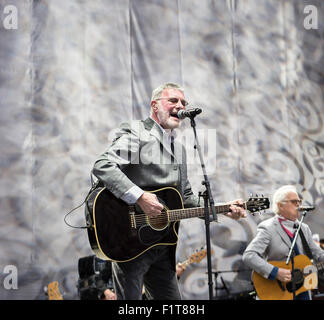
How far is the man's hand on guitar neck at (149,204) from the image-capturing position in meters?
Answer: 2.69

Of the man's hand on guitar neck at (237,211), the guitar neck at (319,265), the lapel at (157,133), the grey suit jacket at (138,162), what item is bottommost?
the guitar neck at (319,265)

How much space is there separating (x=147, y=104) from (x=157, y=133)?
281 cm

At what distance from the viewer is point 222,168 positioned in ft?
19.7

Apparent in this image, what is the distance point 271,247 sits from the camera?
4.46m

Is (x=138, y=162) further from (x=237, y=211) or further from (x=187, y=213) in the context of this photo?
(x=237, y=211)

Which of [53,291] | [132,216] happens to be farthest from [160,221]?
[53,291]

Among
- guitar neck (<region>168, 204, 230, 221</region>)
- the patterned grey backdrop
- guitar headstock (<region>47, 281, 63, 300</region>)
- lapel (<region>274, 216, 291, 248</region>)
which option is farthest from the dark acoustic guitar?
the patterned grey backdrop

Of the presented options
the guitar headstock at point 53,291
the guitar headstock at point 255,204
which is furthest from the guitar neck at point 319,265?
the guitar headstock at point 53,291

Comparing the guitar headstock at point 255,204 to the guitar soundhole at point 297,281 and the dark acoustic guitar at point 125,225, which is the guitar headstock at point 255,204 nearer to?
the dark acoustic guitar at point 125,225

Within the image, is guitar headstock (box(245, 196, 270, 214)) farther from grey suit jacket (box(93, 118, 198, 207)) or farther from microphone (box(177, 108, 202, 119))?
microphone (box(177, 108, 202, 119))

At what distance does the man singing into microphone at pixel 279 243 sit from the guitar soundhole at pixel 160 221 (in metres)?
1.78

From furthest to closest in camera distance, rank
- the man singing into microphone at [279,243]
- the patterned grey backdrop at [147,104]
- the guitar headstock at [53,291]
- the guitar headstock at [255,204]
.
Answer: the patterned grey backdrop at [147,104] < the guitar headstock at [53,291] < the man singing into microphone at [279,243] < the guitar headstock at [255,204]

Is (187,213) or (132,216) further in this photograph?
(187,213)

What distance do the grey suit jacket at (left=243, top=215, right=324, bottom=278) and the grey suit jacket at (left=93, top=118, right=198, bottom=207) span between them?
1752 millimetres
